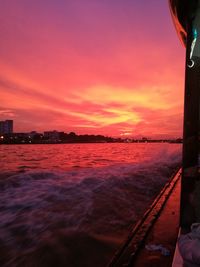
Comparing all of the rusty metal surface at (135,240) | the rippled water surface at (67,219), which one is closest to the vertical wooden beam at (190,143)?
the rusty metal surface at (135,240)

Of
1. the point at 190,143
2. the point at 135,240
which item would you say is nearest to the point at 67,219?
the point at 135,240

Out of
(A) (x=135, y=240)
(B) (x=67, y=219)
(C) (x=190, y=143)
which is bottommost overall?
(B) (x=67, y=219)

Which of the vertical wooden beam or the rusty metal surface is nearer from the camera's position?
the rusty metal surface

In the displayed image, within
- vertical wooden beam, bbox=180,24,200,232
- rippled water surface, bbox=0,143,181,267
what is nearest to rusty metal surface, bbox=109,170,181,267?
vertical wooden beam, bbox=180,24,200,232

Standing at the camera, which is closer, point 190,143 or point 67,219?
point 190,143

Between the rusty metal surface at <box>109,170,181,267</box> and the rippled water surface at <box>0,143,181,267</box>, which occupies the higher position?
the rusty metal surface at <box>109,170,181,267</box>

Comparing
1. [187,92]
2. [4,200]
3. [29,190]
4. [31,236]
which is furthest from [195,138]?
[29,190]

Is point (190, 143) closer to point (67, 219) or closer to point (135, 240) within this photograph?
point (135, 240)

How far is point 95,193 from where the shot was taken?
939 cm

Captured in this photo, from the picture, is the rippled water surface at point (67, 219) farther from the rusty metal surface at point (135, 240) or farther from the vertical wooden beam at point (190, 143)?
the vertical wooden beam at point (190, 143)

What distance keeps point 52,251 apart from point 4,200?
14.3 ft

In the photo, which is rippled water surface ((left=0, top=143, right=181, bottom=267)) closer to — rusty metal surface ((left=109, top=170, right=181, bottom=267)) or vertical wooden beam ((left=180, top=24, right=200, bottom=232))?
rusty metal surface ((left=109, top=170, right=181, bottom=267))

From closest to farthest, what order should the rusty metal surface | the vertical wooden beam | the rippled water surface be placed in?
the rusty metal surface → the vertical wooden beam → the rippled water surface

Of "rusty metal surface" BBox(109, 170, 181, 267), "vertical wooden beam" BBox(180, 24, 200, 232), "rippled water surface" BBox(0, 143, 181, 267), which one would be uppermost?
"vertical wooden beam" BBox(180, 24, 200, 232)
